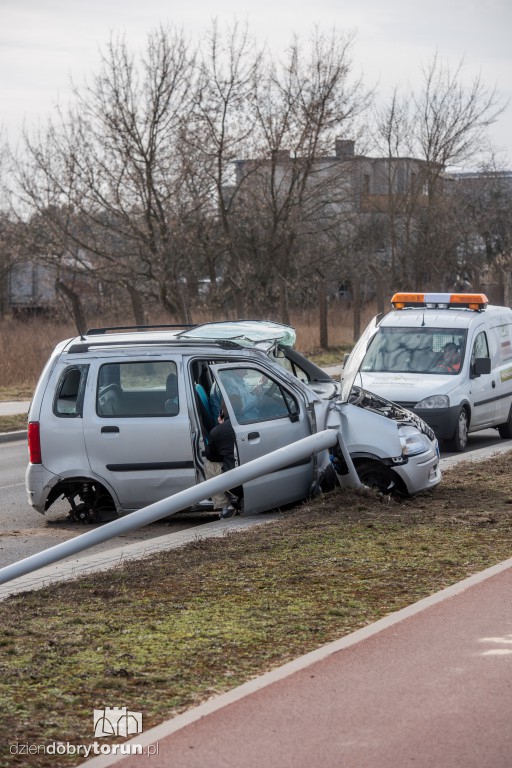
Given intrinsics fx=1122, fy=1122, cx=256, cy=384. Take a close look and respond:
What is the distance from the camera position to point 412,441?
10.2 m

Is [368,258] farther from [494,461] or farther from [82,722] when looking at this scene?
[82,722]

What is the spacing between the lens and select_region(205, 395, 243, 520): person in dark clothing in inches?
391

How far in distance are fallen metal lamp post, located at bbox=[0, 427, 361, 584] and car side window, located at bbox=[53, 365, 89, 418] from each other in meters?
2.26

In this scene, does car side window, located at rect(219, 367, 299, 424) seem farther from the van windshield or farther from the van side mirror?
the van side mirror

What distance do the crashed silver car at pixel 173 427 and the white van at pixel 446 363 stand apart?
174 inches

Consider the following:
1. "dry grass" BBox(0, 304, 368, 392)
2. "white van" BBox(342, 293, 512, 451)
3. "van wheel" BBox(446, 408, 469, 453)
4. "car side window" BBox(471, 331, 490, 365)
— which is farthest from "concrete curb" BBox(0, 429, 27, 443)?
"car side window" BBox(471, 331, 490, 365)

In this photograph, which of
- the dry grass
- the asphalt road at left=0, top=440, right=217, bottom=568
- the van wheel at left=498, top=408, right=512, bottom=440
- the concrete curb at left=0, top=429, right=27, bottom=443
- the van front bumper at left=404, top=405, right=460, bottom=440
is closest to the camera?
the asphalt road at left=0, top=440, right=217, bottom=568

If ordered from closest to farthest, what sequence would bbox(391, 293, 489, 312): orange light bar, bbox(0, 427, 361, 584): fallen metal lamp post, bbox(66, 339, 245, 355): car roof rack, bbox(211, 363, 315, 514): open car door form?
1. bbox(0, 427, 361, 584): fallen metal lamp post
2. bbox(211, 363, 315, 514): open car door
3. bbox(66, 339, 245, 355): car roof rack
4. bbox(391, 293, 489, 312): orange light bar

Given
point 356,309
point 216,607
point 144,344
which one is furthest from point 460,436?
point 356,309

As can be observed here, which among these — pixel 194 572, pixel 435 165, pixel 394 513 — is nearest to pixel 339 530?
pixel 394 513

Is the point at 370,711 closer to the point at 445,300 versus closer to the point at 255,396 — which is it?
the point at 255,396

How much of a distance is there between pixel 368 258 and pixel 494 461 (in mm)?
31210

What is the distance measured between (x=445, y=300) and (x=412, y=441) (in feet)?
22.0

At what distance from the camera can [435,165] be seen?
40.2 m
